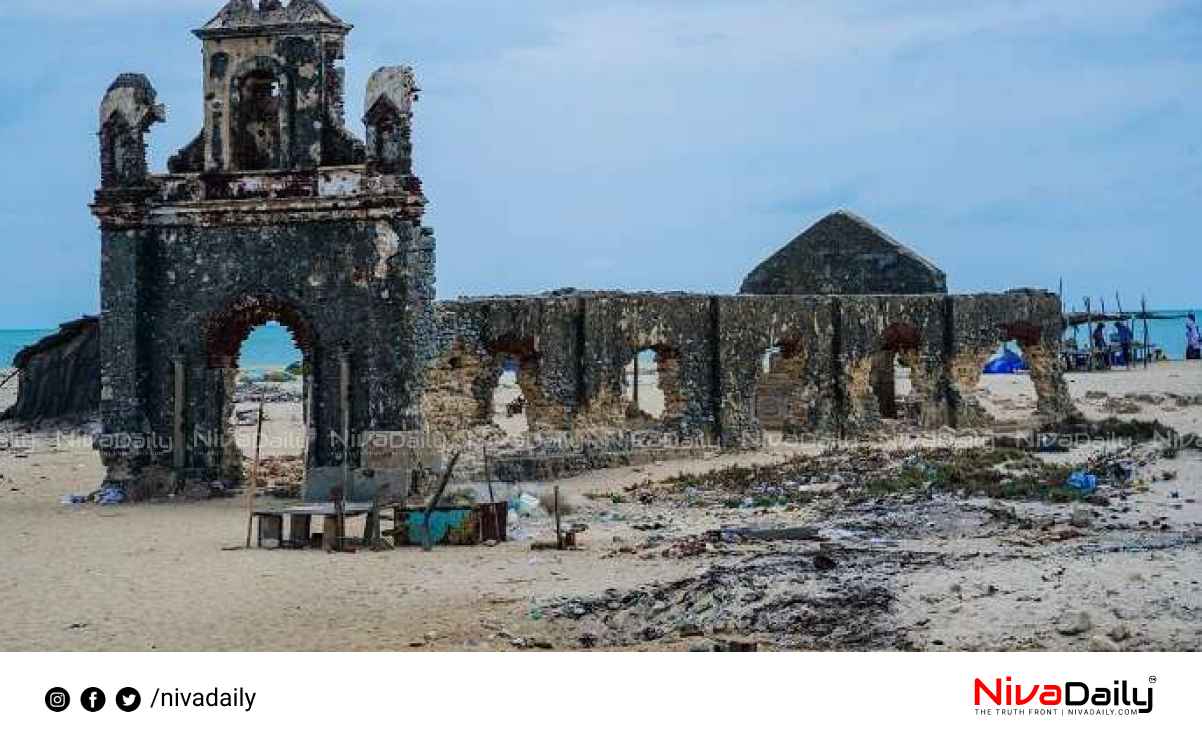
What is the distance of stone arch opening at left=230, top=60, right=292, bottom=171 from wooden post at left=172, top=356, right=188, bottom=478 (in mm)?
2989

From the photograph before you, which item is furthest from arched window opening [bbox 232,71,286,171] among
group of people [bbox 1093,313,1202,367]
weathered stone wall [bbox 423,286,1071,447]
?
group of people [bbox 1093,313,1202,367]

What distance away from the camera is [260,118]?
26.8 meters

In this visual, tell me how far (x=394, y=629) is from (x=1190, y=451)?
14.8m

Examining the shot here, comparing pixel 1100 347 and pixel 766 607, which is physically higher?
pixel 1100 347

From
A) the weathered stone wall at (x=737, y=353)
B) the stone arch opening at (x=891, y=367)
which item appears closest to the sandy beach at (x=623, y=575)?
the weathered stone wall at (x=737, y=353)

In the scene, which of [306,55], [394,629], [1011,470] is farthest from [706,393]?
[394,629]

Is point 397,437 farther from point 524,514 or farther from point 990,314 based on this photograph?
point 990,314

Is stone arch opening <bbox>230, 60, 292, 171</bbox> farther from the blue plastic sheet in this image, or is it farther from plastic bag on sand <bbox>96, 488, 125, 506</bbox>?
the blue plastic sheet

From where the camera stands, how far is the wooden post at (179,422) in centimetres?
2625

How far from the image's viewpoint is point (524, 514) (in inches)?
945

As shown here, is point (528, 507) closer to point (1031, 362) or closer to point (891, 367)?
point (891, 367)
